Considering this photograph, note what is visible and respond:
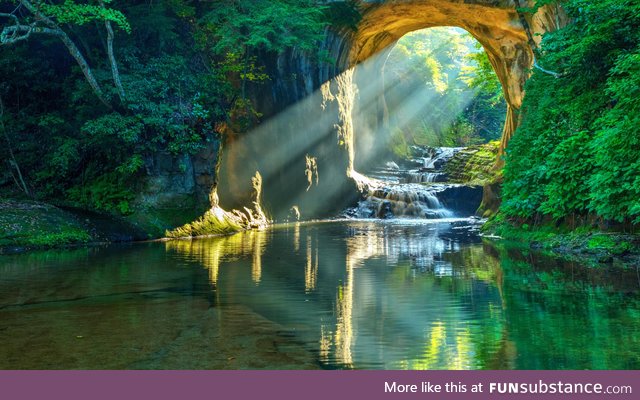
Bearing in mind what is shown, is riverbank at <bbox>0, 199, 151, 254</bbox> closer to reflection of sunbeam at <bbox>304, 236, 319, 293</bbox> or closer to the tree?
the tree

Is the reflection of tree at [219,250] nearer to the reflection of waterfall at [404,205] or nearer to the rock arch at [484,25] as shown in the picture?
the reflection of waterfall at [404,205]

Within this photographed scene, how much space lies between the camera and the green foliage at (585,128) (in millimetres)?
11141

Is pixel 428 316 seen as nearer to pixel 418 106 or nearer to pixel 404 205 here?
pixel 404 205

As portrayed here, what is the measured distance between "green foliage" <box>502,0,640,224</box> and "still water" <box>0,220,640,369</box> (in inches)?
76.6

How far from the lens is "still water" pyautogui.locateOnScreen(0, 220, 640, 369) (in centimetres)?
481

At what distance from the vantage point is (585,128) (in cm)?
1381

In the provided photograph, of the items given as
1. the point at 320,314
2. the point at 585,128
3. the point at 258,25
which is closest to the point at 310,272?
the point at 320,314

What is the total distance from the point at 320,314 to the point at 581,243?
315 inches

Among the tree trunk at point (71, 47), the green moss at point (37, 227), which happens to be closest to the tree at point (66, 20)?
the tree trunk at point (71, 47)

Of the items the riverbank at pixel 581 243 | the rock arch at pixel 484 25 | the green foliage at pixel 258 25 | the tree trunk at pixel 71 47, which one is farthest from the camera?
the rock arch at pixel 484 25

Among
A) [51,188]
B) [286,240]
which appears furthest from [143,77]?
[286,240]

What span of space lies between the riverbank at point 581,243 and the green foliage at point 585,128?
40 centimetres
